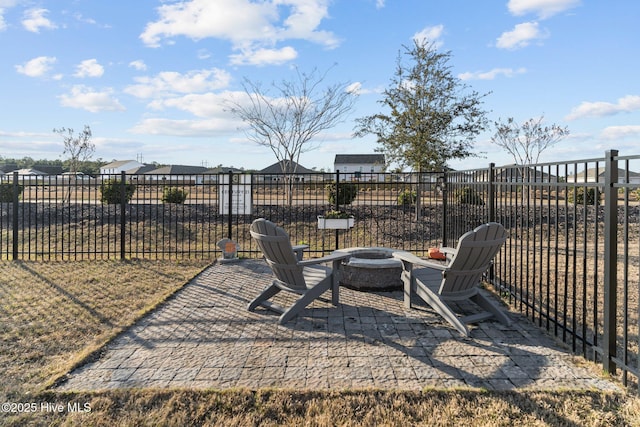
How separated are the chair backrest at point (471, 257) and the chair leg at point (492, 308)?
0.21 metres

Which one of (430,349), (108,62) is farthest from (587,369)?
(108,62)

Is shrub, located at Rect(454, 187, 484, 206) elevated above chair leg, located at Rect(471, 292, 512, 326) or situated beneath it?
elevated above

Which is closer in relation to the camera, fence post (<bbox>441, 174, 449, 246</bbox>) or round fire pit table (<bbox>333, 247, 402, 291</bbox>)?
round fire pit table (<bbox>333, 247, 402, 291</bbox>)

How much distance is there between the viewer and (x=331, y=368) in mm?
2660

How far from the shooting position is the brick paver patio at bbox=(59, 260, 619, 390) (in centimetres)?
249

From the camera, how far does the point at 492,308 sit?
3.64 metres

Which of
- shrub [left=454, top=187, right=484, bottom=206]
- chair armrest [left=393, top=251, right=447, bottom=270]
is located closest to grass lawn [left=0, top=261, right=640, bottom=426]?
chair armrest [left=393, top=251, right=447, bottom=270]

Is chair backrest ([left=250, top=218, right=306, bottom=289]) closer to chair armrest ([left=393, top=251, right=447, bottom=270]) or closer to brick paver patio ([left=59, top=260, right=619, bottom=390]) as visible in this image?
brick paver patio ([left=59, top=260, right=619, bottom=390])

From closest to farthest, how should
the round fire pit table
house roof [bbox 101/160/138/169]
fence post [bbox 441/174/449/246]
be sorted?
the round fire pit table
fence post [bbox 441/174/449/246]
house roof [bbox 101/160/138/169]

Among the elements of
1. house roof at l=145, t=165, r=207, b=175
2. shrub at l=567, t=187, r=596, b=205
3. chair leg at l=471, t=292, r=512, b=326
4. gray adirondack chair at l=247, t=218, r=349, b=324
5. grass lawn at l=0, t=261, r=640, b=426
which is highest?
house roof at l=145, t=165, r=207, b=175

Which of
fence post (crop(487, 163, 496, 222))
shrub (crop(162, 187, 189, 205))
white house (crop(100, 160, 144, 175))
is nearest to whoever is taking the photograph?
fence post (crop(487, 163, 496, 222))

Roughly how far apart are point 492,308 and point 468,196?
2.44m

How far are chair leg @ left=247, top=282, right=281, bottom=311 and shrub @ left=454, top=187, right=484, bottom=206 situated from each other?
10.2ft

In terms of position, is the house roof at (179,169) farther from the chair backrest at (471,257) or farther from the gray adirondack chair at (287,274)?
the chair backrest at (471,257)
